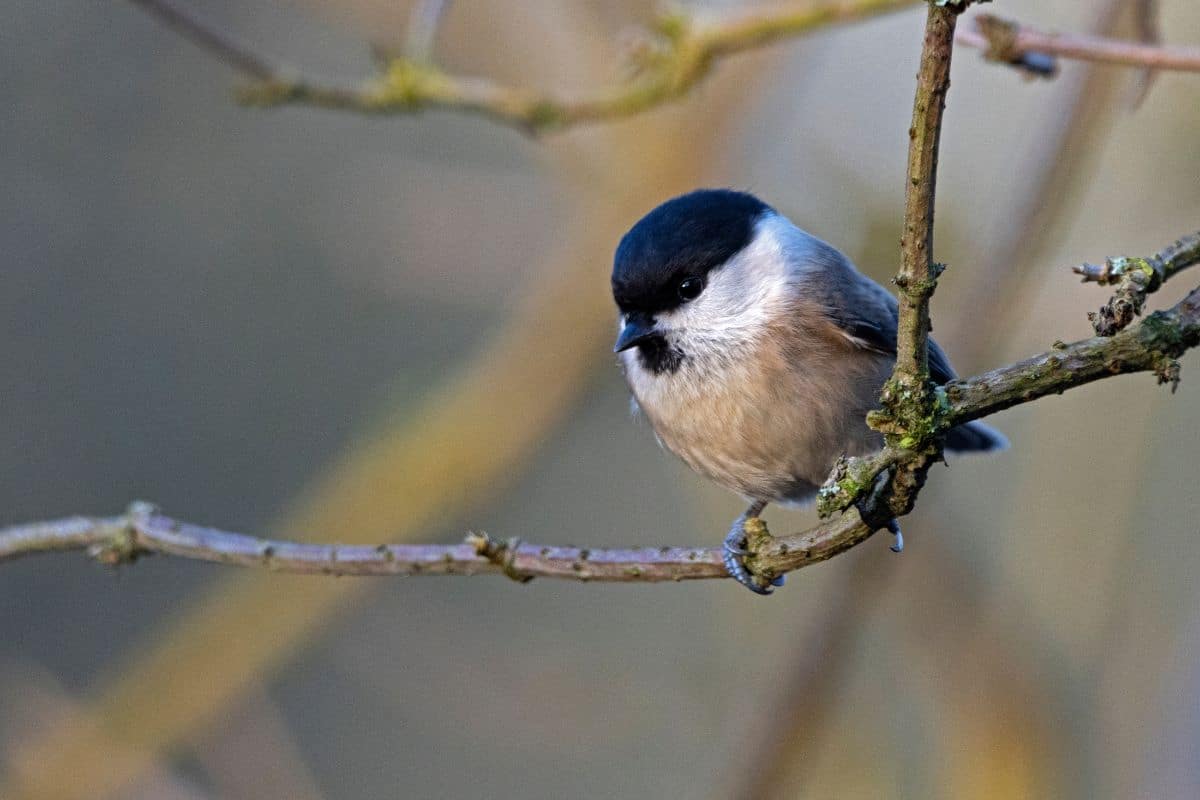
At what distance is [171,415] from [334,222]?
4.14ft

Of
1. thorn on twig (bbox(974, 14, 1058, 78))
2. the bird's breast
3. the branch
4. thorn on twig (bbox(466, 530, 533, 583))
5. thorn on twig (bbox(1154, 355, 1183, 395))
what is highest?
thorn on twig (bbox(974, 14, 1058, 78))

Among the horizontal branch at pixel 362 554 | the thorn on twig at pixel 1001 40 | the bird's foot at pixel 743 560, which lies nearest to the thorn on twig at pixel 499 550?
the horizontal branch at pixel 362 554

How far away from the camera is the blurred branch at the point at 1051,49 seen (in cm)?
180

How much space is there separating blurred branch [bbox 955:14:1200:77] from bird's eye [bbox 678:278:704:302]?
26.2 inches

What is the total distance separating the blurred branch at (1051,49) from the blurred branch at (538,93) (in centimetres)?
65

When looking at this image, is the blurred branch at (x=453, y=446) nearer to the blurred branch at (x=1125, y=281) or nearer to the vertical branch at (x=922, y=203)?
the vertical branch at (x=922, y=203)

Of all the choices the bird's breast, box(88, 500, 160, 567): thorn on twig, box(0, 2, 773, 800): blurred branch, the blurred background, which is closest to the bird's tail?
the blurred background

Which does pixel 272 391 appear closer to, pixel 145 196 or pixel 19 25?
pixel 145 196

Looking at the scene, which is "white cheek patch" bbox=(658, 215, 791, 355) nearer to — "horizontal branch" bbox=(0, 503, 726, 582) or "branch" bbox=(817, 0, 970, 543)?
"horizontal branch" bbox=(0, 503, 726, 582)

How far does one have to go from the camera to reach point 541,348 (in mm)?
3676

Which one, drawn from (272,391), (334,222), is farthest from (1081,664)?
(272,391)

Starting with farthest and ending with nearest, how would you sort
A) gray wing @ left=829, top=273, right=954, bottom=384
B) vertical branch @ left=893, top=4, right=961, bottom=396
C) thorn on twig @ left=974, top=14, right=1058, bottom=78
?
1. gray wing @ left=829, top=273, right=954, bottom=384
2. thorn on twig @ left=974, top=14, right=1058, bottom=78
3. vertical branch @ left=893, top=4, right=961, bottom=396

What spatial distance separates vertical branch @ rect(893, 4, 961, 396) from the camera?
1.18m

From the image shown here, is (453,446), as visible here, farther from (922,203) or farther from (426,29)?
(922,203)
